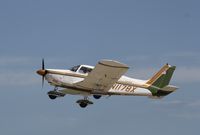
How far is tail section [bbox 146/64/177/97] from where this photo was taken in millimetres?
40406

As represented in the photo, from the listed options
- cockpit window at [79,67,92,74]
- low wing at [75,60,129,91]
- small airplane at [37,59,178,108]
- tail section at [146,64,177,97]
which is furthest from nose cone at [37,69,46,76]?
tail section at [146,64,177,97]

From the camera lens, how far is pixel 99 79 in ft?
122

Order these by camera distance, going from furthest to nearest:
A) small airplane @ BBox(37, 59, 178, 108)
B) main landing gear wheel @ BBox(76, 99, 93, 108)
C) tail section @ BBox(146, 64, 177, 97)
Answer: tail section @ BBox(146, 64, 177, 97) < main landing gear wheel @ BBox(76, 99, 93, 108) < small airplane @ BBox(37, 59, 178, 108)

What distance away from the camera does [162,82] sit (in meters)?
41.2

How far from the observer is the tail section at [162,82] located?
4041cm

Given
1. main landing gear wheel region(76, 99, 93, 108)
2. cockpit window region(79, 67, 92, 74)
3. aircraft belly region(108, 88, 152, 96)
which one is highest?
cockpit window region(79, 67, 92, 74)

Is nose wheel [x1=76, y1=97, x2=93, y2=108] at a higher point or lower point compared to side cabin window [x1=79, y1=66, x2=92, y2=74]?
lower

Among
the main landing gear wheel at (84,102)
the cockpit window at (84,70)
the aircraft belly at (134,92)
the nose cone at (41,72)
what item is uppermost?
A: the cockpit window at (84,70)

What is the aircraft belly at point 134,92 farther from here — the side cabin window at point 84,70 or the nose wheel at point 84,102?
the side cabin window at point 84,70

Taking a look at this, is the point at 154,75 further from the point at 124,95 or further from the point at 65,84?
the point at 65,84

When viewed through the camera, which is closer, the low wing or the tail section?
the low wing

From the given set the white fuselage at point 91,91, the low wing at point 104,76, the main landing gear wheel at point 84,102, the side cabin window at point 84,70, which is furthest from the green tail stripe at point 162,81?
the side cabin window at point 84,70

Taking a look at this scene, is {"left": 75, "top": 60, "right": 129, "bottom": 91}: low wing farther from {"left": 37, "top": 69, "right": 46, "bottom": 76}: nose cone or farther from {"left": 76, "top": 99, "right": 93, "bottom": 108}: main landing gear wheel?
{"left": 37, "top": 69, "right": 46, "bottom": 76}: nose cone

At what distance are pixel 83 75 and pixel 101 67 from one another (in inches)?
108
